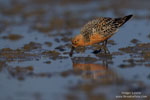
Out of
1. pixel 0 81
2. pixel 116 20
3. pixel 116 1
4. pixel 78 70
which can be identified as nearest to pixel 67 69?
pixel 78 70

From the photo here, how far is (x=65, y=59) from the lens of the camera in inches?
435

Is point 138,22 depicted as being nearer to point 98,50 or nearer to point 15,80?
point 98,50

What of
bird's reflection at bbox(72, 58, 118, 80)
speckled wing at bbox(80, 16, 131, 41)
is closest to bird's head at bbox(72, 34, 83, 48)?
speckled wing at bbox(80, 16, 131, 41)

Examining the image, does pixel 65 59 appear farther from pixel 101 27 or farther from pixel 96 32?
pixel 101 27

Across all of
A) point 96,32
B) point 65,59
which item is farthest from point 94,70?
point 96,32

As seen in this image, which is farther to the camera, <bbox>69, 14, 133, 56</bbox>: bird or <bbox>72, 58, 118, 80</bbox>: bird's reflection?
<bbox>69, 14, 133, 56</bbox>: bird

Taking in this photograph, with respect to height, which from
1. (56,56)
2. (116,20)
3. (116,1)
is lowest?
(56,56)

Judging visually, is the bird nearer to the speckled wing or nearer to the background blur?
the speckled wing

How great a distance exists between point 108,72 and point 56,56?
2.55 m

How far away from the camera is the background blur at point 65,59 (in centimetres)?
792

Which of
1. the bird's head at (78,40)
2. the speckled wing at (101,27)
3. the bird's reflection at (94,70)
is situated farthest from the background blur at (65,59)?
the speckled wing at (101,27)

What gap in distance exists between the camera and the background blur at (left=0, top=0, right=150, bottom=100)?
26.0 ft

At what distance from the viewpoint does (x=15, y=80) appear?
29.1 ft

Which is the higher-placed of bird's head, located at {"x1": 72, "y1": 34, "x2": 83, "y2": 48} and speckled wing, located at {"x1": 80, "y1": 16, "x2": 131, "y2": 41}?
speckled wing, located at {"x1": 80, "y1": 16, "x2": 131, "y2": 41}
